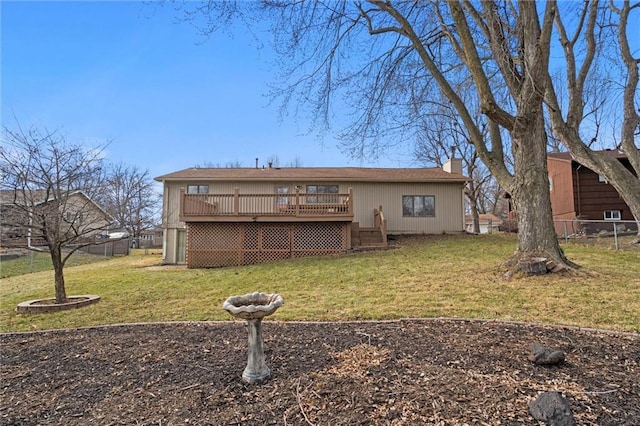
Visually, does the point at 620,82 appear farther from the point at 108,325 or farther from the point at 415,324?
the point at 108,325

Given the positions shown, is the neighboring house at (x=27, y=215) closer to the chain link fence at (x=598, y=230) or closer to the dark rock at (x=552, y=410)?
the dark rock at (x=552, y=410)

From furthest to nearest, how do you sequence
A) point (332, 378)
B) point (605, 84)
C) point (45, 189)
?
1. point (605, 84)
2. point (45, 189)
3. point (332, 378)

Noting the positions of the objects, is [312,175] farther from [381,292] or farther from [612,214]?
[612,214]

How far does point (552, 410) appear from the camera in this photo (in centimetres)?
219

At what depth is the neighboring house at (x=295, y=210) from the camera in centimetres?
1270

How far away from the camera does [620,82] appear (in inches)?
371

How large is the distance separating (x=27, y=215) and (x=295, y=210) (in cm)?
819

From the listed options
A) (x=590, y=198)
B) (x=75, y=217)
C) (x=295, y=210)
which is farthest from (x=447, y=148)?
(x=75, y=217)

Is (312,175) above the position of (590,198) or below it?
above

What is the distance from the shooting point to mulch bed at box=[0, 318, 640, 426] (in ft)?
7.86

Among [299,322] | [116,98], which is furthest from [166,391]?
[116,98]

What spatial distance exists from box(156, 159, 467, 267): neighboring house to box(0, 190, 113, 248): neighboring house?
208 inches

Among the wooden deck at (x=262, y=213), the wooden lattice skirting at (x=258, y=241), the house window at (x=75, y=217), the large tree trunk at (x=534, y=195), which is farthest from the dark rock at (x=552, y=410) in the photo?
the wooden lattice skirting at (x=258, y=241)

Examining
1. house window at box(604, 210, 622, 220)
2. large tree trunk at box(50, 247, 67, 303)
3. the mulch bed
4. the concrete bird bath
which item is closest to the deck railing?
large tree trunk at box(50, 247, 67, 303)
